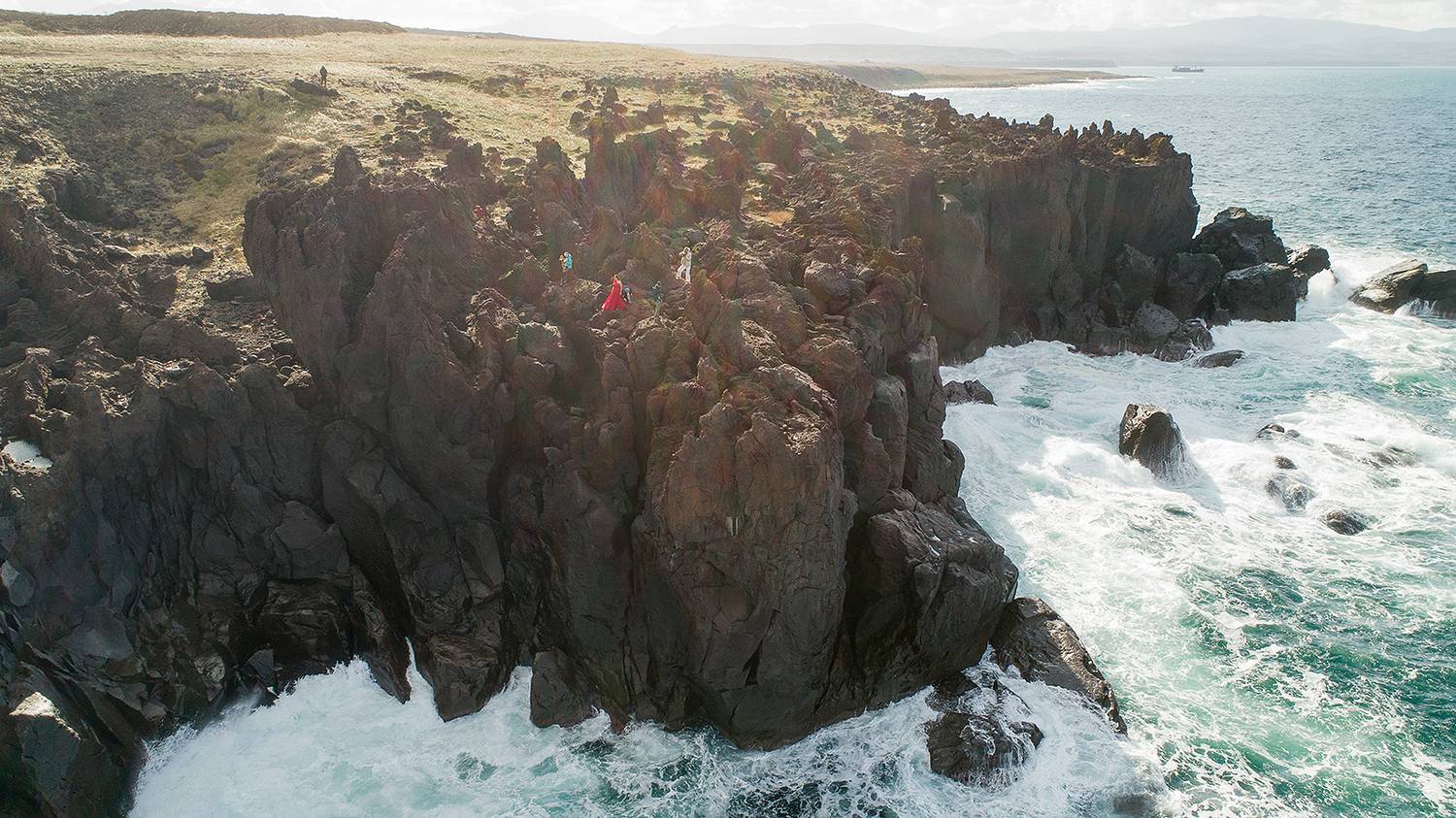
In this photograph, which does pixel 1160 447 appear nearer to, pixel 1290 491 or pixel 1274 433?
pixel 1290 491

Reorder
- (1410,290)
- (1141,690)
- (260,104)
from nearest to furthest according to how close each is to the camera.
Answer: (1141,690), (260,104), (1410,290)

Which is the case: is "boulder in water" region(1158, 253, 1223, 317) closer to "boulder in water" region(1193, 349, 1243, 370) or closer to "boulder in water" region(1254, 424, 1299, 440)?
"boulder in water" region(1193, 349, 1243, 370)

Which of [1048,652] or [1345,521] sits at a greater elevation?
[1345,521]

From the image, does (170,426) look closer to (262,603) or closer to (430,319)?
(262,603)

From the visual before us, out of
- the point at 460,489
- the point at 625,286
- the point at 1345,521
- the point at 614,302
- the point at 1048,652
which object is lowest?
the point at 1048,652

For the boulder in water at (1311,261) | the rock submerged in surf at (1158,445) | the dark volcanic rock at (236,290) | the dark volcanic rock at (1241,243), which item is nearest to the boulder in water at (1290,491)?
the rock submerged in surf at (1158,445)

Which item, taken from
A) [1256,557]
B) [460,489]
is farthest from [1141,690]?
[460,489]

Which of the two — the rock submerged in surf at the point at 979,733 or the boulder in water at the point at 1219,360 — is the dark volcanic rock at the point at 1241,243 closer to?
the boulder in water at the point at 1219,360
